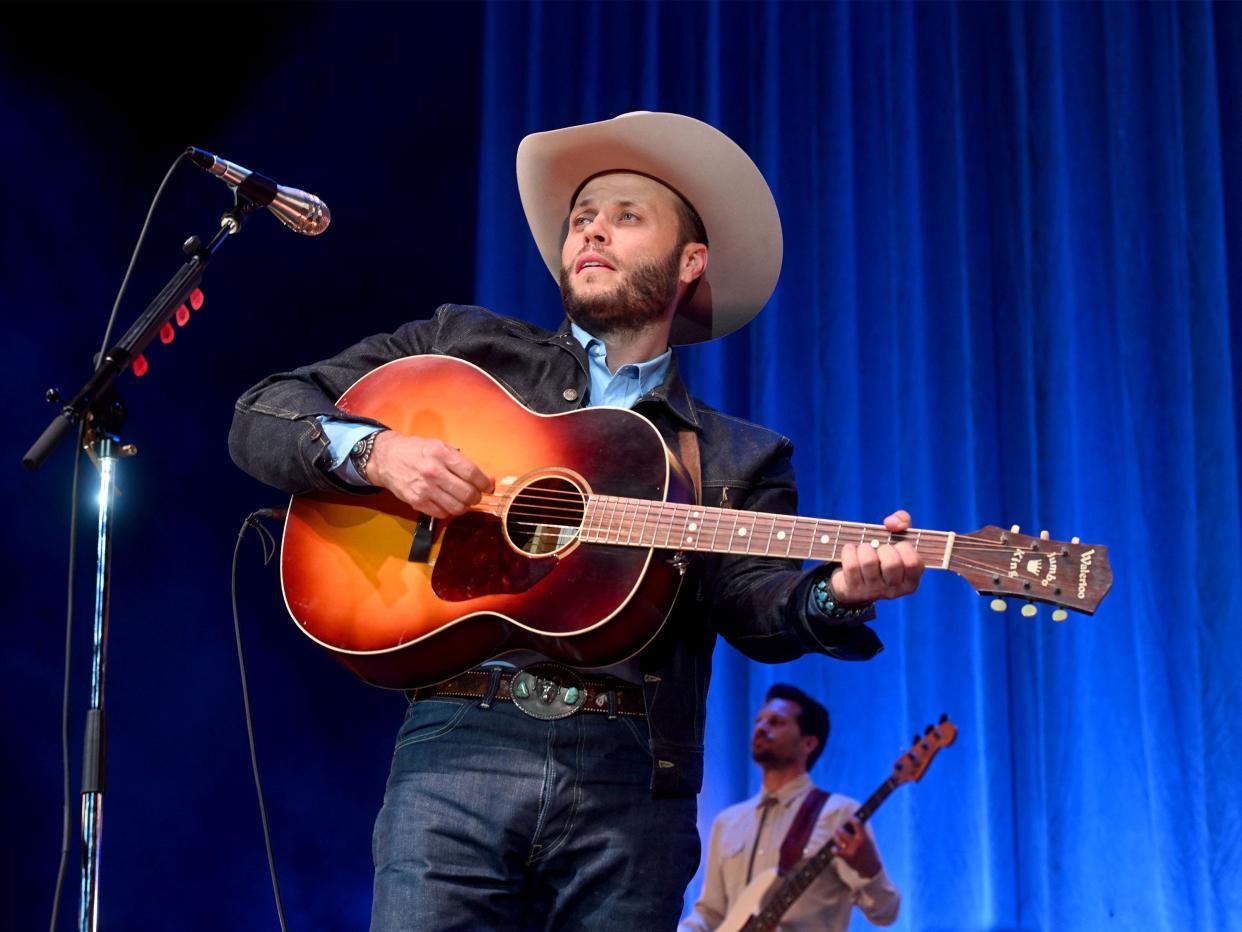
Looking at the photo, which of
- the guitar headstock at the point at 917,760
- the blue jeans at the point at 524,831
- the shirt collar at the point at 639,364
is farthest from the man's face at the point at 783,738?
the blue jeans at the point at 524,831

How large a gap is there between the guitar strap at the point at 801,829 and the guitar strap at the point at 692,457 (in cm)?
294

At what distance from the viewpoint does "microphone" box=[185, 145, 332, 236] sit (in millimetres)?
2682

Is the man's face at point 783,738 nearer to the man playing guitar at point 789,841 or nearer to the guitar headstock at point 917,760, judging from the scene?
the man playing guitar at point 789,841

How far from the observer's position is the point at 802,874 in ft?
14.8

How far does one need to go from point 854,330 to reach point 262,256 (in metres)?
2.41

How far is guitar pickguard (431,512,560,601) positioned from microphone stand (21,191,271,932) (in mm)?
697

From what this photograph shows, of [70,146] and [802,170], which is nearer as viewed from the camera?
[70,146]

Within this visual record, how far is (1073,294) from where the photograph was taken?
484cm

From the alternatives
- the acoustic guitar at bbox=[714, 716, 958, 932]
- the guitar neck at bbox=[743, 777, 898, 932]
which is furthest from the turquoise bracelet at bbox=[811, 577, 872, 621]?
the guitar neck at bbox=[743, 777, 898, 932]

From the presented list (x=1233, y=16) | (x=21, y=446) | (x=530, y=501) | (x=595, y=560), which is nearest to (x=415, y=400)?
(x=530, y=501)

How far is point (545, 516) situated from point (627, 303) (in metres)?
0.58

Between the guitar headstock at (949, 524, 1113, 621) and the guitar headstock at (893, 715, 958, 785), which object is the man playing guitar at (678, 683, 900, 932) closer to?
the guitar headstock at (893, 715, 958, 785)

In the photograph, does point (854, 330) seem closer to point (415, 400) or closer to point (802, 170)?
point (802, 170)

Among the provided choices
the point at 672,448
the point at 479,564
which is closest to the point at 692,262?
the point at 672,448
